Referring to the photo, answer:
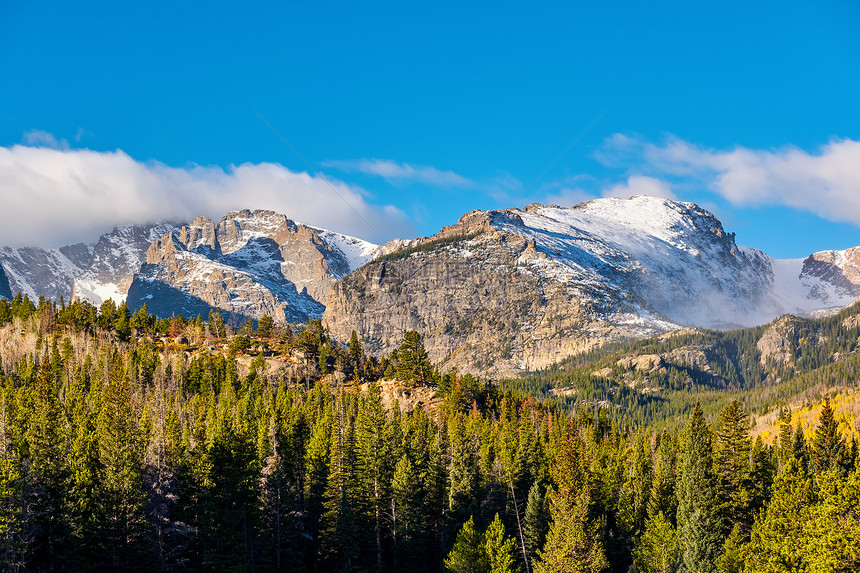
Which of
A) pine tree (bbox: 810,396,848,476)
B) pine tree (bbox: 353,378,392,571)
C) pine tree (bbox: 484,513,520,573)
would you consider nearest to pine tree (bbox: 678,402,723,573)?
pine tree (bbox: 810,396,848,476)

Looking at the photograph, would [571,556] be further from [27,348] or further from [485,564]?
[27,348]

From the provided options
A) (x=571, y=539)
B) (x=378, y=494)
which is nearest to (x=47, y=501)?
(x=378, y=494)

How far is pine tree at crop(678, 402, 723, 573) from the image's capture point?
76.4 m

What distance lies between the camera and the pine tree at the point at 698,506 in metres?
76.4

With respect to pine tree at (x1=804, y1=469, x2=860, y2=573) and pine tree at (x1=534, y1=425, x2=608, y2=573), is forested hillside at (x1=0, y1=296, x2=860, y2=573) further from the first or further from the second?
pine tree at (x1=534, y1=425, x2=608, y2=573)

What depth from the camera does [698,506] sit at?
277 ft

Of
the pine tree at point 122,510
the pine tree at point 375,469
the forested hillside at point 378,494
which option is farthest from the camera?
the pine tree at point 375,469

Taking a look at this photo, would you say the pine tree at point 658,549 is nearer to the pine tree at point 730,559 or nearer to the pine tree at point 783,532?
the pine tree at point 730,559

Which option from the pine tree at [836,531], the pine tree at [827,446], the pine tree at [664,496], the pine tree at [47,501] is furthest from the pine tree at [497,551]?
the pine tree at [827,446]

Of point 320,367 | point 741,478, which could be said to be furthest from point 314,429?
point 320,367

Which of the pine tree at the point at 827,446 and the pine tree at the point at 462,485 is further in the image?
the pine tree at the point at 827,446

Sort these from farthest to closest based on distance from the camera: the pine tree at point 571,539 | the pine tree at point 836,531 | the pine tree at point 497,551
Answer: the pine tree at point 571,539, the pine tree at point 497,551, the pine tree at point 836,531

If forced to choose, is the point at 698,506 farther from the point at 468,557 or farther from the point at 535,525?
the point at 468,557

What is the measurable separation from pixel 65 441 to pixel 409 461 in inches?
1462
